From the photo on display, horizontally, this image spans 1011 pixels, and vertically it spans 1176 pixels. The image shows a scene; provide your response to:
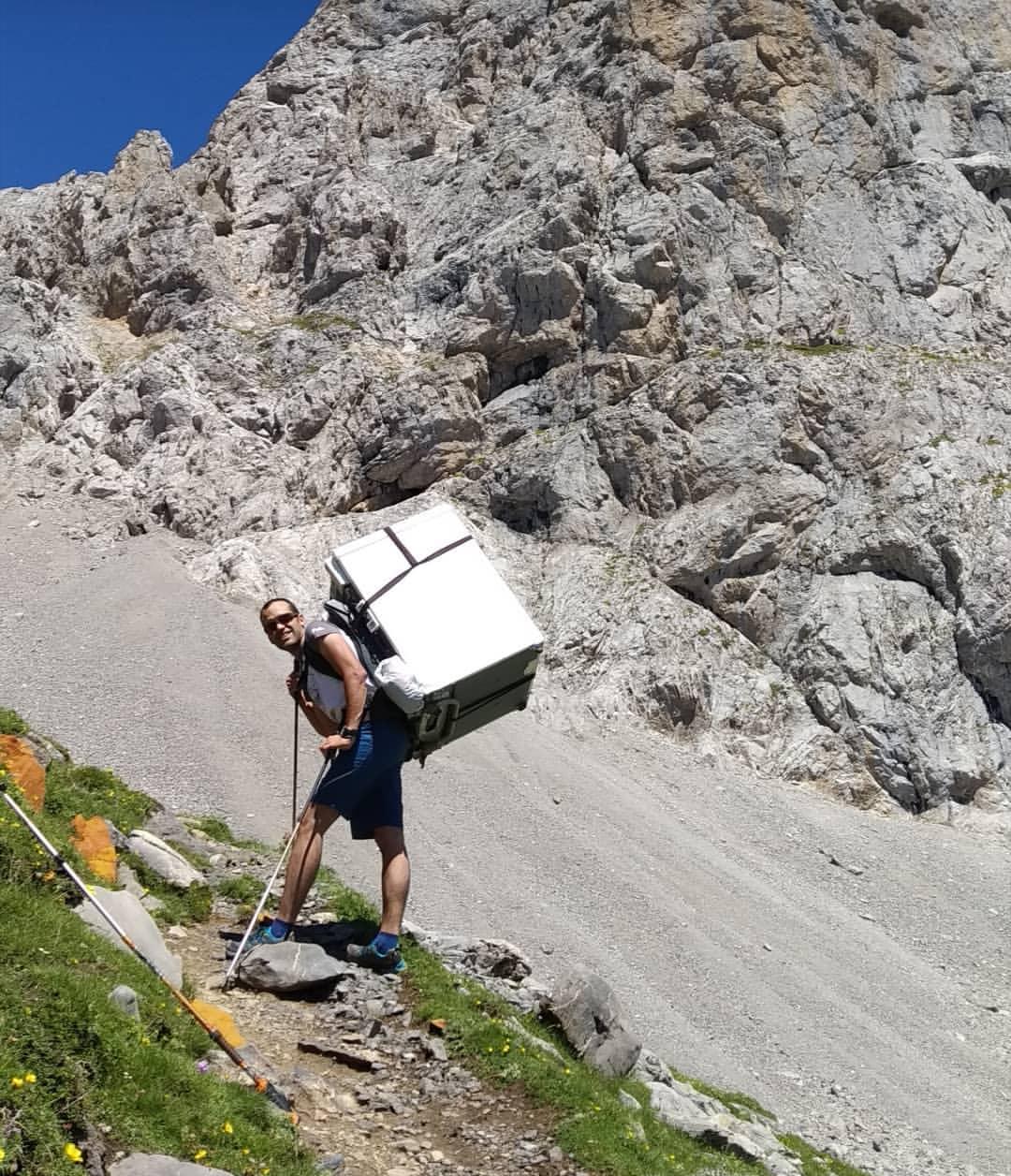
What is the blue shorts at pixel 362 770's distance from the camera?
9.03 m

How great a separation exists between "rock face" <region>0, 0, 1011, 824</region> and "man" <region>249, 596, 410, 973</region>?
30.0 metres

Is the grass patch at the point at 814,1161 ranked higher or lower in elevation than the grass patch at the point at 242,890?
lower

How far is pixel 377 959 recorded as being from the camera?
9406mm

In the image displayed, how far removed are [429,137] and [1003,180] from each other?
1404 inches

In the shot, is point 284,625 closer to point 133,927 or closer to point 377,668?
point 377,668

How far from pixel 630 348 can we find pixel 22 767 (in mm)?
43917

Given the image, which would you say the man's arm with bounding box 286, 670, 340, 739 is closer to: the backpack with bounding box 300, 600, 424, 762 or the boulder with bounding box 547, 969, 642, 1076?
the backpack with bounding box 300, 600, 424, 762

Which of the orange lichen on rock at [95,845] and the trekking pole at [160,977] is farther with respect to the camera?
the orange lichen on rock at [95,845]

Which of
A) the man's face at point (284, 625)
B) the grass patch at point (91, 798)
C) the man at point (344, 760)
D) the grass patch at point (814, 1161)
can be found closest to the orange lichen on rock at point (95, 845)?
the grass patch at point (91, 798)

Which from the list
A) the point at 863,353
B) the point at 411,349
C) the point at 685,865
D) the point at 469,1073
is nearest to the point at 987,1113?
the point at 685,865

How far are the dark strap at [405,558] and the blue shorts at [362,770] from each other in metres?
1.09

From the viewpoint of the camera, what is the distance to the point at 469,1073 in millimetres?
8180

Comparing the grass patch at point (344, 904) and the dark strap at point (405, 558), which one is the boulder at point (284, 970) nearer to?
the grass patch at point (344, 904)

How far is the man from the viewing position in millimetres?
8883
